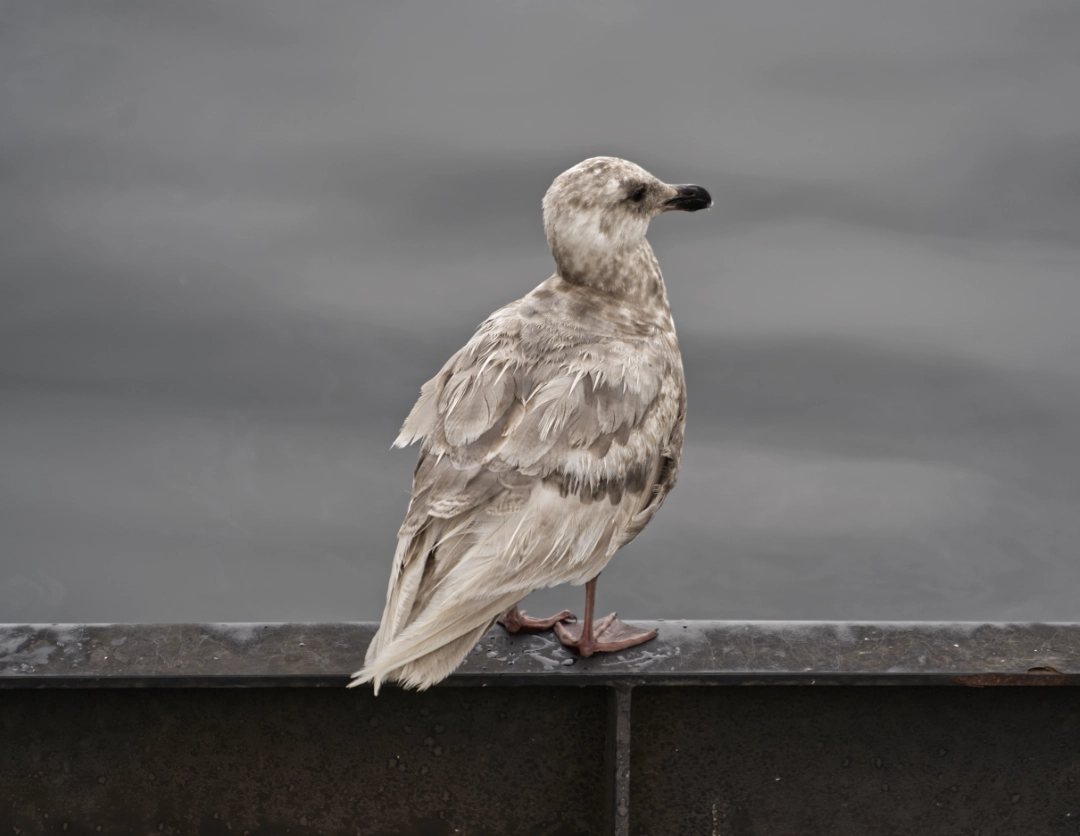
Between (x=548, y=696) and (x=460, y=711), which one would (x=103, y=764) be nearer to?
(x=460, y=711)

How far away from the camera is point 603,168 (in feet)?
8.76

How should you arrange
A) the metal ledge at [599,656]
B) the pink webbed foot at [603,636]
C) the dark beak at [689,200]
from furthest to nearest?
the dark beak at [689,200]
the pink webbed foot at [603,636]
the metal ledge at [599,656]

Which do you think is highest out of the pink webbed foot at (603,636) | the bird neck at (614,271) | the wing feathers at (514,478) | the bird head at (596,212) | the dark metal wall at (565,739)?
the bird head at (596,212)

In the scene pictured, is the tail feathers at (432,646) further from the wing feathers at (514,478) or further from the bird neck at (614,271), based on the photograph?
A: the bird neck at (614,271)

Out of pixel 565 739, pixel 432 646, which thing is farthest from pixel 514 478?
pixel 565 739

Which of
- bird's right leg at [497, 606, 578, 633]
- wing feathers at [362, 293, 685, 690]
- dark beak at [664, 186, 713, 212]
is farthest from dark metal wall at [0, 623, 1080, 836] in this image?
dark beak at [664, 186, 713, 212]

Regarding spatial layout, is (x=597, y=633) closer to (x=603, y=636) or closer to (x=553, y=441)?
(x=603, y=636)

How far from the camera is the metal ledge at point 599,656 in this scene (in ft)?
7.79

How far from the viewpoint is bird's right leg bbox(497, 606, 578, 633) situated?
109 inches

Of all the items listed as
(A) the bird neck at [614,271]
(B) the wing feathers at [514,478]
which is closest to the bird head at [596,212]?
(A) the bird neck at [614,271]

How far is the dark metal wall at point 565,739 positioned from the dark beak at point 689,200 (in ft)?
3.33

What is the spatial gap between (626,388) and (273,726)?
3.44 feet

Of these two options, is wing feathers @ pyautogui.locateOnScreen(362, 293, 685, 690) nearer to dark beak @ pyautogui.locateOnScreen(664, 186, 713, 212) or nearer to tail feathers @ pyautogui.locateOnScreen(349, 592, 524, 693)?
tail feathers @ pyautogui.locateOnScreen(349, 592, 524, 693)

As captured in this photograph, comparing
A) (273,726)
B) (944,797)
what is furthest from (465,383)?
(944,797)
